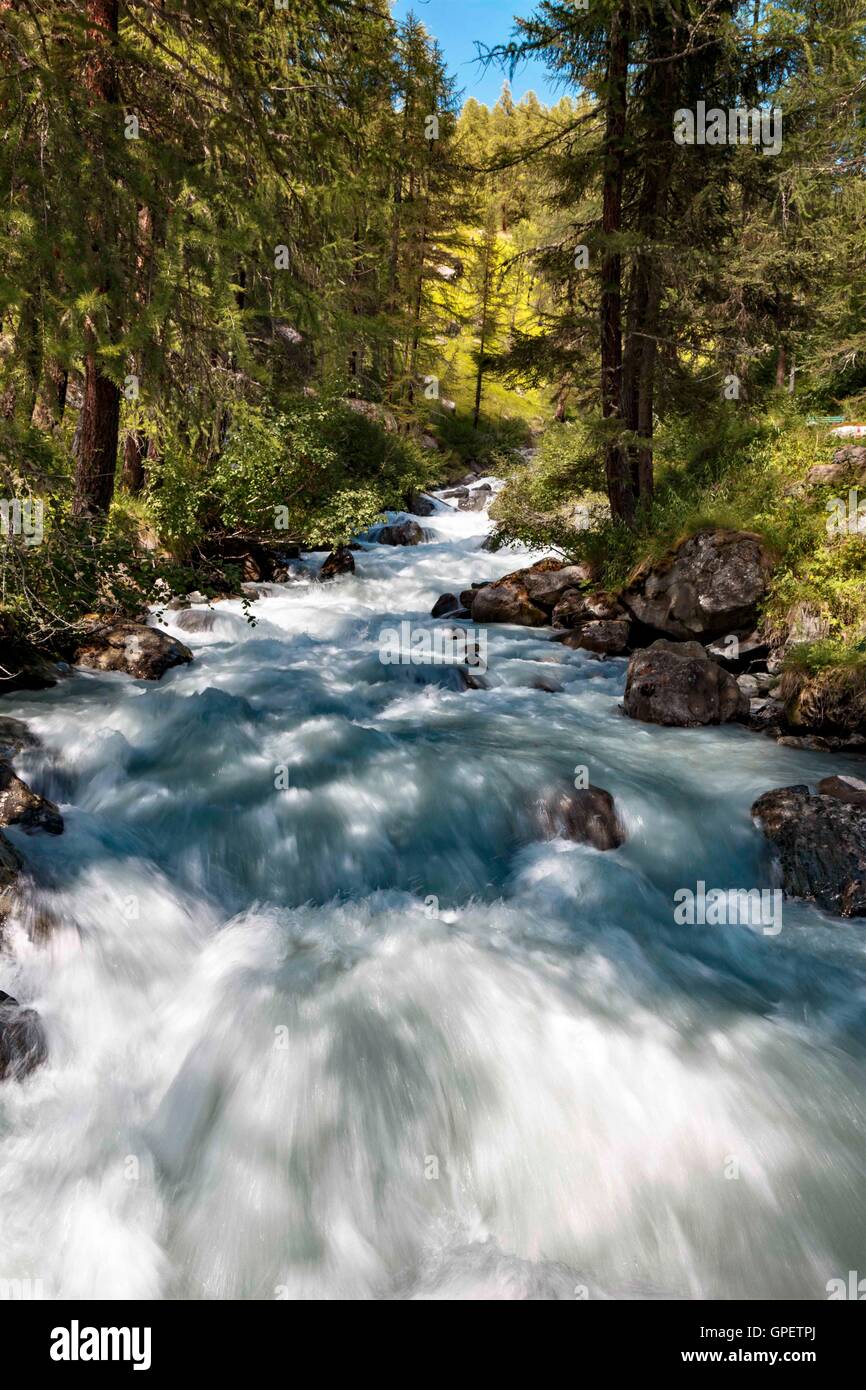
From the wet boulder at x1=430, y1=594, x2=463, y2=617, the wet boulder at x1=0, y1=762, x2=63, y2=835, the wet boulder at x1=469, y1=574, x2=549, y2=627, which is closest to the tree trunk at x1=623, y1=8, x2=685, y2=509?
the wet boulder at x1=469, y1=574, x2=549, y2=627

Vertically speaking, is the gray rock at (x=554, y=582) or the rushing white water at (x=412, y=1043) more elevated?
the gray rock at (x=554, y=582)

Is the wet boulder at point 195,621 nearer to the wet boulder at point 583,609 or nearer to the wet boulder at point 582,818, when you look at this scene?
the wet boulder at point 583,609

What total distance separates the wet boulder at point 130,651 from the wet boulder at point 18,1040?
589cm

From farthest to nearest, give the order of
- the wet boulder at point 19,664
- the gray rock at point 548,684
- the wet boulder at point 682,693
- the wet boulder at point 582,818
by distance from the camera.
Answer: the gray rock at point 548,684, the wet boulder at point 682,693, the wet boulder at point 19,664, the wet boulder at point 582,818

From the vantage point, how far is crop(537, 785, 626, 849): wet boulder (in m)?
6.14

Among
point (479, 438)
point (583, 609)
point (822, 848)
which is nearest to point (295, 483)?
point (583, 609)

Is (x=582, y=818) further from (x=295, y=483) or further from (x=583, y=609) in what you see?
(x=295, y=483)

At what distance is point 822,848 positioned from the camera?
555 centimetres

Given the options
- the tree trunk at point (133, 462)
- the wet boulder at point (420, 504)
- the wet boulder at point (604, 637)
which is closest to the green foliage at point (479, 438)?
the wet boulder at point (420, 504)

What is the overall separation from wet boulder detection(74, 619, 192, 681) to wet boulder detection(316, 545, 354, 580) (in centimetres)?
675

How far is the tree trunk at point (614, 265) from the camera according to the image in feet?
37.4

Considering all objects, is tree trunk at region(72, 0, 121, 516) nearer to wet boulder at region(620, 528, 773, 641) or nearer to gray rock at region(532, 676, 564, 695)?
gray rock at region(532, 676, 564, 695)

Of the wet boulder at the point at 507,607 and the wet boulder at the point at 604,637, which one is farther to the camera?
the wet boulder at the point at 507,607
